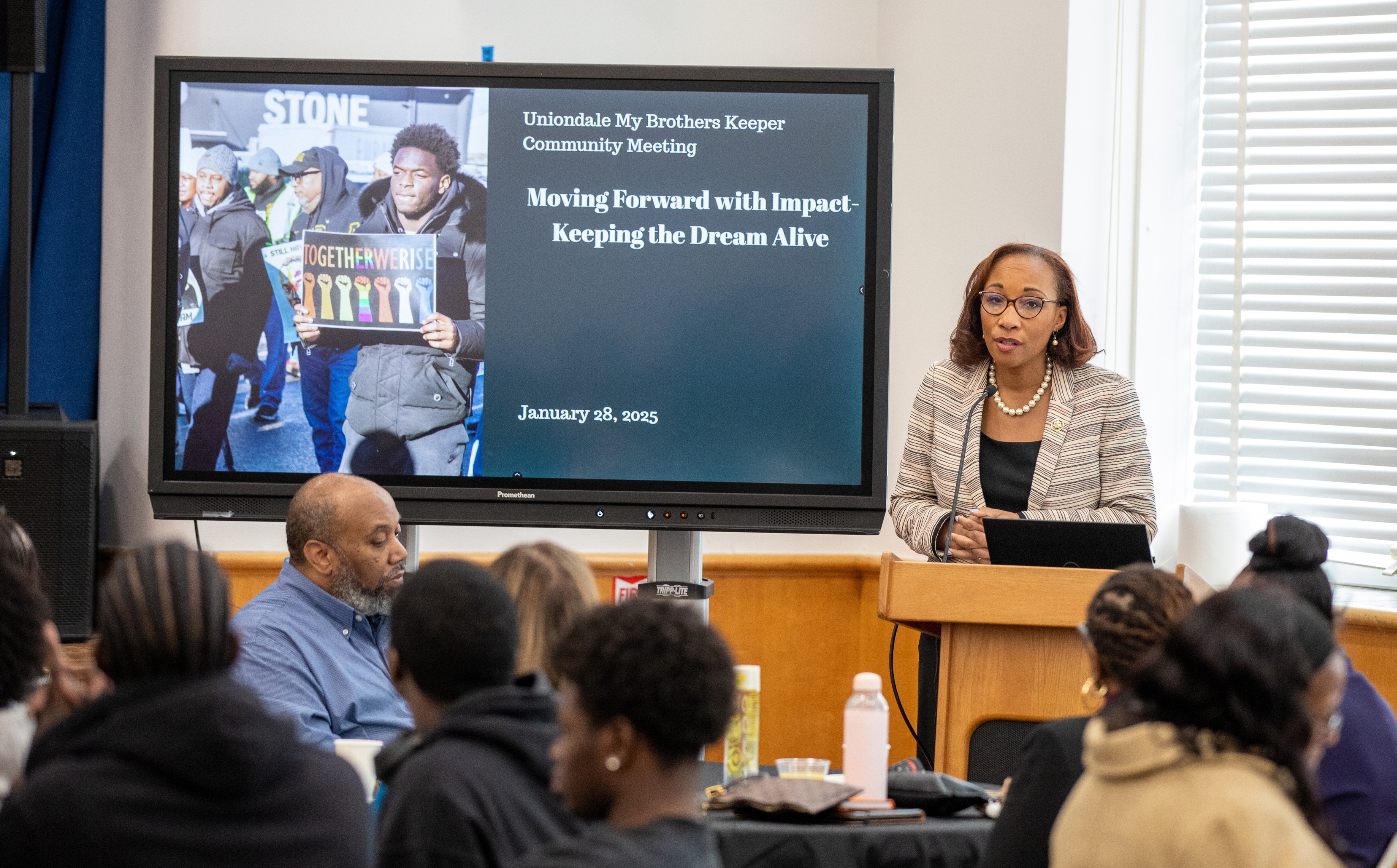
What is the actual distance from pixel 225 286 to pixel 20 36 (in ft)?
3.31

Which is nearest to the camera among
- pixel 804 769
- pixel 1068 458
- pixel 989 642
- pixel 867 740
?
pixel 867 740

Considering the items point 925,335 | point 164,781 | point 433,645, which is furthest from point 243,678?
point 925,335

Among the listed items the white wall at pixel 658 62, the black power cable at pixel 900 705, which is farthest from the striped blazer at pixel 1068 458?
the white wall at pixel 658 62

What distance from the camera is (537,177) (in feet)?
11.1

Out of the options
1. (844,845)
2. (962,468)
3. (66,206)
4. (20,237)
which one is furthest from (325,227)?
(844,845)

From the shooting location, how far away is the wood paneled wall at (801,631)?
4.38 metres

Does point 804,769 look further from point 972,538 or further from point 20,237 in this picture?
point 20,237

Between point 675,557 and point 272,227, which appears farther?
point 675,557

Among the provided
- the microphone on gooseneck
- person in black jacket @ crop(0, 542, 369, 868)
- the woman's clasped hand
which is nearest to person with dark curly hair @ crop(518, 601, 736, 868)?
person in black jacket @ crop(0, 542, 369, 868)

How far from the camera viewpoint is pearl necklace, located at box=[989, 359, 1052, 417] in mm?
3277

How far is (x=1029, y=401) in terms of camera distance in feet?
10.8

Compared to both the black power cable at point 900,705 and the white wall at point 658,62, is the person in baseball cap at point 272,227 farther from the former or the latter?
the black power cable at point 900,705

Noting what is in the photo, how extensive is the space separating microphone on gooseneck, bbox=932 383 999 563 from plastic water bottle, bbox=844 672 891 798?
83 cm

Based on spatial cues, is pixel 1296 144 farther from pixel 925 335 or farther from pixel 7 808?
pixel 7 808
